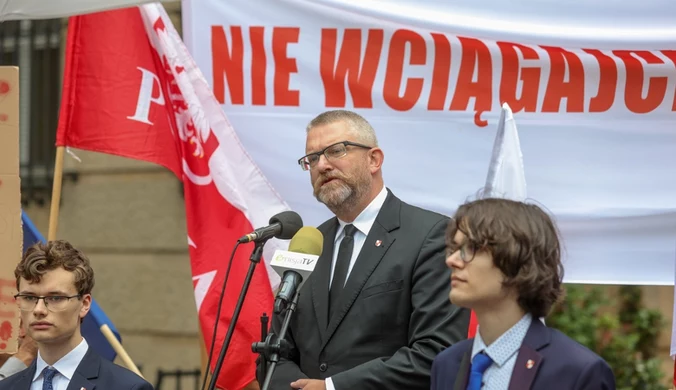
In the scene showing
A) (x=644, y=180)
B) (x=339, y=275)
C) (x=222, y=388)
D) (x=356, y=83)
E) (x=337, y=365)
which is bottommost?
(x=222, y=388)

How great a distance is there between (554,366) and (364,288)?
1287mm

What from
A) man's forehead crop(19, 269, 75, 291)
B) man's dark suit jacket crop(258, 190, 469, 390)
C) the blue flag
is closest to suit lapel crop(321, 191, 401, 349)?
man's dark suit jacket crop(258, 190, 469, 390)

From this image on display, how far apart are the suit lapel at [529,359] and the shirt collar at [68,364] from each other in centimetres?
186

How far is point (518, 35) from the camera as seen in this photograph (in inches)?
209

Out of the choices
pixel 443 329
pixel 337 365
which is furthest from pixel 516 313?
pixel 337 365

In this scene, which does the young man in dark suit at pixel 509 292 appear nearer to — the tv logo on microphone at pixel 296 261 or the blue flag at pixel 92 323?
the tv logo on microphone at pixel 296 261

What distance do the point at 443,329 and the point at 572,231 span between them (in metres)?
1.33

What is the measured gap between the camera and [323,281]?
445 cm

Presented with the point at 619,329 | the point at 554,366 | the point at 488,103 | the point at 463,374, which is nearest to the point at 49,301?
the point at 463,374

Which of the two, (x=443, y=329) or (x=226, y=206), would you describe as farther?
(x=226, y=206)

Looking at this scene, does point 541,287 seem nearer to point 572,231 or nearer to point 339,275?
point 339,275

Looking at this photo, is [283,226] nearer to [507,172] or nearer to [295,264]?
[295,264]

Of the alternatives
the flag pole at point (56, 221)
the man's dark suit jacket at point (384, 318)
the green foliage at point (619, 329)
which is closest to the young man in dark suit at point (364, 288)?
the man's dark suit jacket at point (384, 318)

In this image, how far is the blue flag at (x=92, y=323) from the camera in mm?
5750
